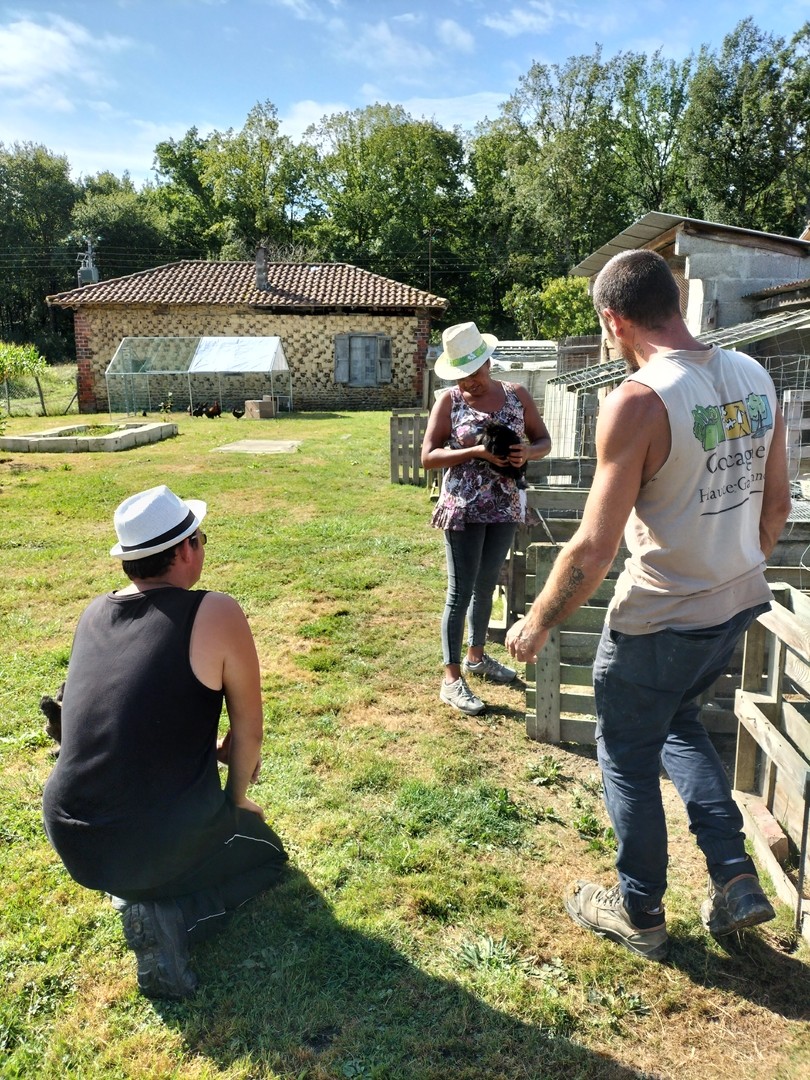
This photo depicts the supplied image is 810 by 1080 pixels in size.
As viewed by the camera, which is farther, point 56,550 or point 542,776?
point 56,550

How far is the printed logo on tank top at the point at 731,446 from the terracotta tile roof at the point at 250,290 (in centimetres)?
2459

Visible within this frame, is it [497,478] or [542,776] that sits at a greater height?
[497,478]

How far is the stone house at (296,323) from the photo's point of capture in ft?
82.7

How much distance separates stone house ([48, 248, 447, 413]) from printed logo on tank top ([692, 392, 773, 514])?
77.7 ft

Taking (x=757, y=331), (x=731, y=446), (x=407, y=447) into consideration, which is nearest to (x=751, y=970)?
(x=731, y=446)

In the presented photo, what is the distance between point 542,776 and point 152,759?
193cm

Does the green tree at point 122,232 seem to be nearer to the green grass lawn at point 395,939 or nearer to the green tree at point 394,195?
the green tree at point 394,195

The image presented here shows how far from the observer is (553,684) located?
3.89 m

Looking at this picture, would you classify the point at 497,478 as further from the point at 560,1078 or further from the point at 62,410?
the point at 62,410

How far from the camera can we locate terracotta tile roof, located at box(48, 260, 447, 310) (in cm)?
2520

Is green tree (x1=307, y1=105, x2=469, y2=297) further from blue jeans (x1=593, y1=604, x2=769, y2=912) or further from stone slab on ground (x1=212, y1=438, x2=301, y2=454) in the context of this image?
blue jeans (x1=593, y1=604, x2=769, y2=912)

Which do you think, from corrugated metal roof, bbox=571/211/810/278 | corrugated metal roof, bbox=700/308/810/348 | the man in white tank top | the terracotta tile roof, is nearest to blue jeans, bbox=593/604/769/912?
the man in white tank top

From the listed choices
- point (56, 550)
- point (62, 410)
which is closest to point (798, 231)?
point (62, 410)

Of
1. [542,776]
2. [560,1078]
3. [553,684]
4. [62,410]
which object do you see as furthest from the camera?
[62,410]
